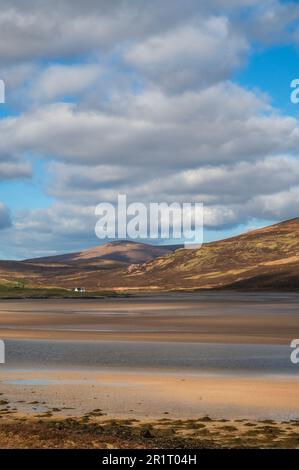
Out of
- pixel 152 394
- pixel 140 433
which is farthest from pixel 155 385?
pixel 140 433

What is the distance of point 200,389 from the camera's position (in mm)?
25484

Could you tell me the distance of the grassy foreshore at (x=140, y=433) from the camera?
53.6 feet

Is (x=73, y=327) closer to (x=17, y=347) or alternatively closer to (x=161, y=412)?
(x=17, y=347)

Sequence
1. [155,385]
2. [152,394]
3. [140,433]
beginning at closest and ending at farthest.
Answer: [140,433] → [152,394] → [155,385]

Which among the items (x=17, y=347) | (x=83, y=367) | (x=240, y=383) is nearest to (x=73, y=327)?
(x=17, y=347)

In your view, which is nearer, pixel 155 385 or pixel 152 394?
pixel 152 394

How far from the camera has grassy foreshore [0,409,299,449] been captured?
1634 centimetres

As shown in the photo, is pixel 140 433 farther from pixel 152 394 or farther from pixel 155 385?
pixel 155 385

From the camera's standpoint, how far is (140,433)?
58.6 feet

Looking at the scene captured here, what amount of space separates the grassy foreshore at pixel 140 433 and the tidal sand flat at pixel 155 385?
0.03 meters

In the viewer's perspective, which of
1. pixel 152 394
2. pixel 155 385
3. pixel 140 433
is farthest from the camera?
pixel 155 385

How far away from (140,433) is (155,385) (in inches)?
343

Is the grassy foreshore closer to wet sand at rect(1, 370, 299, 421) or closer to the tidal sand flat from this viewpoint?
the tidal sand flat

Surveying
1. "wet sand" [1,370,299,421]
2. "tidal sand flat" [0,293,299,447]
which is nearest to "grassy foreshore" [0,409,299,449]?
"tidal sand flat" [0,293,299,447]
